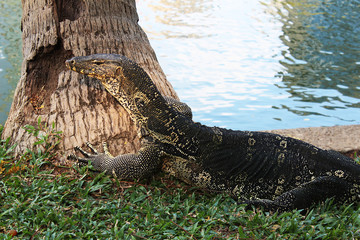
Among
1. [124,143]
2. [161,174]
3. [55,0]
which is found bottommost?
[161,174]

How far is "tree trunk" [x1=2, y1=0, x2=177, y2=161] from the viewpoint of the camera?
4117 millimetres

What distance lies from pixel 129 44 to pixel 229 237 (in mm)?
2787

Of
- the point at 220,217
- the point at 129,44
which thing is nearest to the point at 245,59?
the point at 129,44

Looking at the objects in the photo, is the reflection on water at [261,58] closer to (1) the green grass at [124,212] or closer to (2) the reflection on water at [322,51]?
(2) the reflection on water at [322,51]

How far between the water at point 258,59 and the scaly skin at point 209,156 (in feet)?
15.2

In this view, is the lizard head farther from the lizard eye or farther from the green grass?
the green grass

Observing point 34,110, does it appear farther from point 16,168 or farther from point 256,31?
point 256,31

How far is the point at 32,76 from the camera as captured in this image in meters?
4.45

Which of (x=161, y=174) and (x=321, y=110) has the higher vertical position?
(x=161, y=174)

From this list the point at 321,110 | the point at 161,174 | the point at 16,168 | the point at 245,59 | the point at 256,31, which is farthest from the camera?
the point at 256,31

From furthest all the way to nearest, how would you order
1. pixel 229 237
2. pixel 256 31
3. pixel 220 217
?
pixel 256 31 → pixel 220 217 → pixel 229 237

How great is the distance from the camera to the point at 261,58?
38.8ft

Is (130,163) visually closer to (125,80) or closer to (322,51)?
(125,80)

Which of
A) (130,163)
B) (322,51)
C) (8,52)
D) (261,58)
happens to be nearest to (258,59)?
(261,58)
